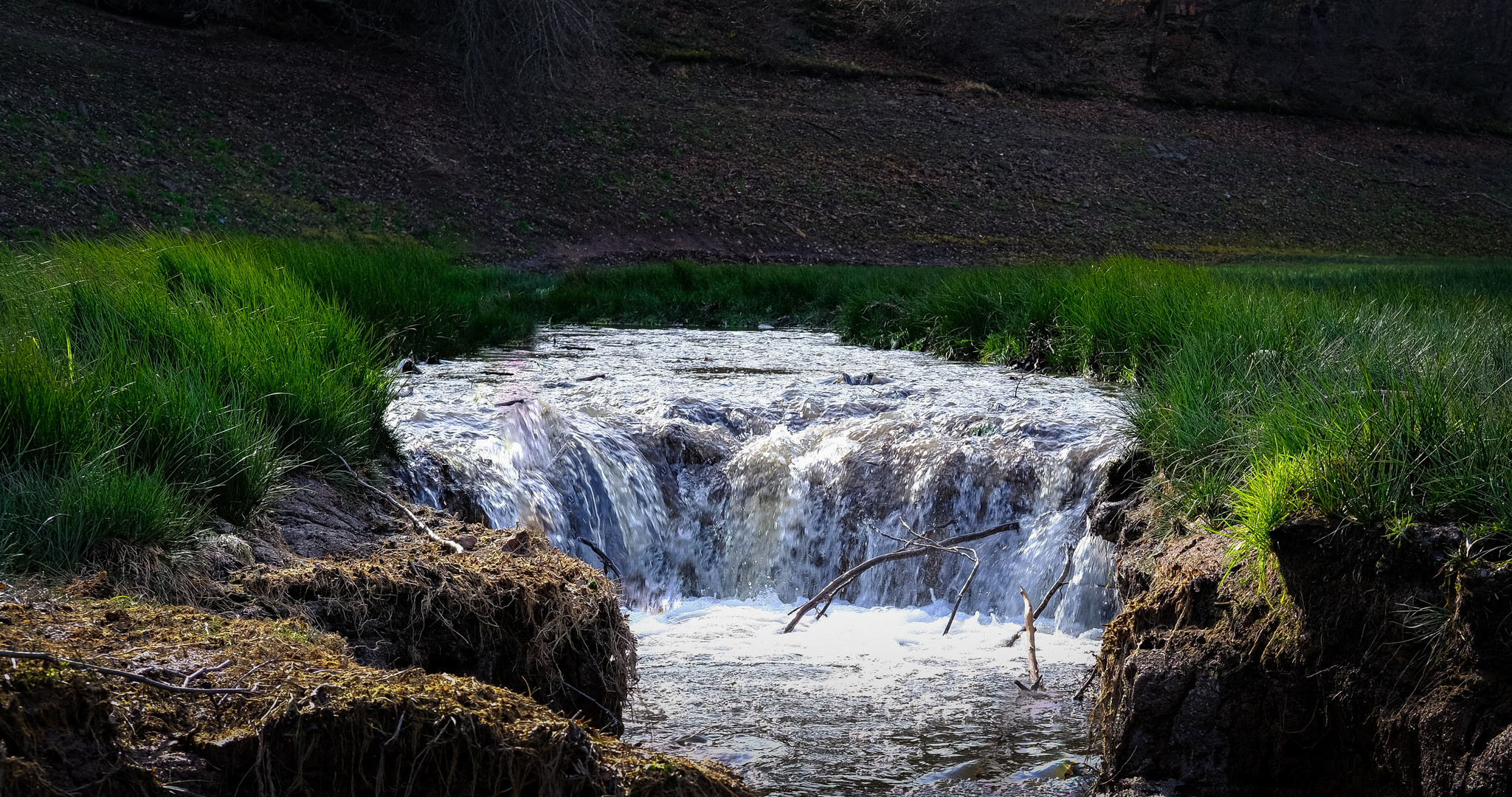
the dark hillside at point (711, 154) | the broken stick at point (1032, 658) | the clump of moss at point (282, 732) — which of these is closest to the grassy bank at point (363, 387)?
the broken stick at point (1032, 658)

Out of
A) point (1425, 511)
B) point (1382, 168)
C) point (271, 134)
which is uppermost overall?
point (1382, 168)

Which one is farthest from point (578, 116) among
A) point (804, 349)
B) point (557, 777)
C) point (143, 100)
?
point (557, 777)

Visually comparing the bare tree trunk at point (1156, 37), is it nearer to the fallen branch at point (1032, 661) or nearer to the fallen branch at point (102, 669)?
the fallen branch at point (1032, 661)

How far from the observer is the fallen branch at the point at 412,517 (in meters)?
3.47

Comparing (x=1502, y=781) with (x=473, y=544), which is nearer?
(x=1502, y=781)

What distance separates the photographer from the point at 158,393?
3.56m

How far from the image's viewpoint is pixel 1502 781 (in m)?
2.50

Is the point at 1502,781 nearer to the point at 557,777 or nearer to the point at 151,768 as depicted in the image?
the point at 557,777

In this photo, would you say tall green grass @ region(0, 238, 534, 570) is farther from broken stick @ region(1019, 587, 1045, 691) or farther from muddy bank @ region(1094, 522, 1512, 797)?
muddy bank @ region(1094, 522, 1512, 797)

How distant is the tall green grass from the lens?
3.01 metres

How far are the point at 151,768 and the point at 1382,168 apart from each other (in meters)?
34.6

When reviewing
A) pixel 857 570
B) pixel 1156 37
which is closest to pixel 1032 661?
pixel 857 570

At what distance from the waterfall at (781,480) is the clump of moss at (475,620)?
1.40 meters

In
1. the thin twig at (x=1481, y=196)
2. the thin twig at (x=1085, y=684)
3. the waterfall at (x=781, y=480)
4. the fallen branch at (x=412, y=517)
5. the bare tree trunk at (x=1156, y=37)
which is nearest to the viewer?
the fallen branch at (x=412, y=517)
